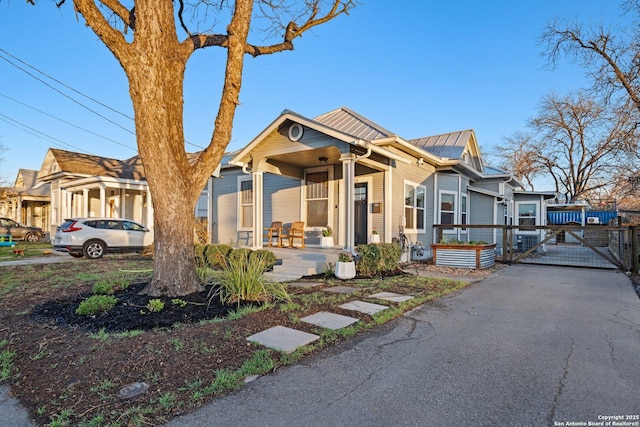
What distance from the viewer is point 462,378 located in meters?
2.82

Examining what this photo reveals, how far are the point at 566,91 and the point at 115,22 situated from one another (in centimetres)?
3534

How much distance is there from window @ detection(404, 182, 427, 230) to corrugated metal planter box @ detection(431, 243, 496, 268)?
142 centimetres

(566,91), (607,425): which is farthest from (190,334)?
(566,91)

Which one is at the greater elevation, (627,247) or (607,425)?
(627,247)

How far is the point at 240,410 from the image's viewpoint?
2293mm

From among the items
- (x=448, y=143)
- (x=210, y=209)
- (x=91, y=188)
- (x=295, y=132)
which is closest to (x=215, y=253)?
(x=295, y=132)

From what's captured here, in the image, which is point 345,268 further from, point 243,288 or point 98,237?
point 98,237

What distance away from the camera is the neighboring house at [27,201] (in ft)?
76.8

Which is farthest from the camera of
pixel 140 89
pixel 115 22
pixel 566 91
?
pixel 566 91

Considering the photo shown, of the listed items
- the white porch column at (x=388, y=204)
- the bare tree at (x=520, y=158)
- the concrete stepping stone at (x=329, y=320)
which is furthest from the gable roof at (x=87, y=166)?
the bare tree at (x=520, y=158)

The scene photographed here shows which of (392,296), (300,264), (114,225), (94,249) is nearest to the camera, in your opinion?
(392,296)

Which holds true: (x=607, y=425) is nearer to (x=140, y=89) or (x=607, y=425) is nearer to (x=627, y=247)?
(x=140, y=89)

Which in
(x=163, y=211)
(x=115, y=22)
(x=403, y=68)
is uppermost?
(x=403, y=68)

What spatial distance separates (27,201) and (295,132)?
87.1 feet
